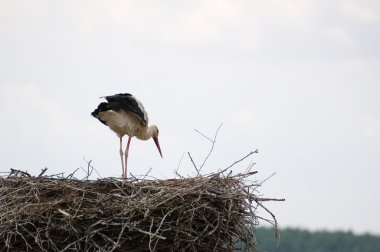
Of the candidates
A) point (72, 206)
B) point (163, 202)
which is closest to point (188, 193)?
point (163, 202)

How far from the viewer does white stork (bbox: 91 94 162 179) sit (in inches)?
412

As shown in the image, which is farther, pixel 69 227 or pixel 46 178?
pixel 46 178

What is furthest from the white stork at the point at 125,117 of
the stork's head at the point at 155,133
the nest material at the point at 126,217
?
the nest material at the point at 126,217

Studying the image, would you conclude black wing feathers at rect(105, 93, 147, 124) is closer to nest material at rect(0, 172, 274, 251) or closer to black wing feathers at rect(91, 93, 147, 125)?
black wing feathers at rect(91, 93, 147, 125)

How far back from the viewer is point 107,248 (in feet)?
27.7

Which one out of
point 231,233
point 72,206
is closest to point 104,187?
point 72,206

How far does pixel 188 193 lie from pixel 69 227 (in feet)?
2.97

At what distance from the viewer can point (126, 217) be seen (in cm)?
850

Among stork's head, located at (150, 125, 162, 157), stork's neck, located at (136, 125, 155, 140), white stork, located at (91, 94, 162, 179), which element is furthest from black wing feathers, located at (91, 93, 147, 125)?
stork's head, located at (150, 125, 162, 157)

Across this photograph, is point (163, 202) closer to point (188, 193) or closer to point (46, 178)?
point (188, 193)

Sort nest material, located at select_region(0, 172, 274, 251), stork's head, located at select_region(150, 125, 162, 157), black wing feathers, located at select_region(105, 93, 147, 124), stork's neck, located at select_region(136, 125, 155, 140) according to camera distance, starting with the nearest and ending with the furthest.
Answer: nest material, located at select_region(0, 172, 274, 251), black wing feathers, located at select_region(105, 93, 147, 124), stork's neck, located at select_region(136, 125, 155, 140), stork's head, located at select_region(150, 125, 162, 157)

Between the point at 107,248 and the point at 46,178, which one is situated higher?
the point at 46,178

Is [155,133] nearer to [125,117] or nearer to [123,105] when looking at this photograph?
[125,117]

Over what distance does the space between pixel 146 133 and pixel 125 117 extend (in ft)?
1.61
